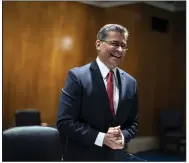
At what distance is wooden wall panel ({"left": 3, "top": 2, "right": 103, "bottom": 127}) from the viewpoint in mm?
4918

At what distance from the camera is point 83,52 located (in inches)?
226

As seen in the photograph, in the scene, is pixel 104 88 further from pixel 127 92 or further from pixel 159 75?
pixel 159 75

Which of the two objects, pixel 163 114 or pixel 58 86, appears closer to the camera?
pixel 58 86

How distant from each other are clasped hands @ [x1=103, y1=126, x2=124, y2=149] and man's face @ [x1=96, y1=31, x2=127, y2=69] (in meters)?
0.34

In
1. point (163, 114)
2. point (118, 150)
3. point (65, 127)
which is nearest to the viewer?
point (65, 127)

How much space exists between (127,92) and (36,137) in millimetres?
564

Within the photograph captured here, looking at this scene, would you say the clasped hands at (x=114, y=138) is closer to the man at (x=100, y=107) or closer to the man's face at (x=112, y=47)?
the man at (x=100, y=107)

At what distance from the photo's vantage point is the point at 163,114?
6121 millimetres

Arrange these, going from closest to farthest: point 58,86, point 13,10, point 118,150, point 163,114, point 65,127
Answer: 1. point 65,127
2. point 118,150
3. point 13,10
4. point 58,86
5. point 163,114

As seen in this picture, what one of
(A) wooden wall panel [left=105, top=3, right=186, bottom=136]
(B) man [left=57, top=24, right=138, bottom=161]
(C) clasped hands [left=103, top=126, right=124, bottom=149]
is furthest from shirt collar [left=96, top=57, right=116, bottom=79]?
(A) wooden wall panel [left=105, top=3, right=186, bottom=136]

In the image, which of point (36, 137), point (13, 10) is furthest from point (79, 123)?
point (13, 10)

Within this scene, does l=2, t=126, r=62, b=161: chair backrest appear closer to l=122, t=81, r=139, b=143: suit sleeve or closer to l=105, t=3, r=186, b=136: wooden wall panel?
l=122, t=81, r=139, b=143: suit sleeve

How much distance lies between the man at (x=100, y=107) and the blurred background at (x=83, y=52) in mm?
2847

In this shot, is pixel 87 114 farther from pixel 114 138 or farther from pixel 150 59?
pixel 150 59
